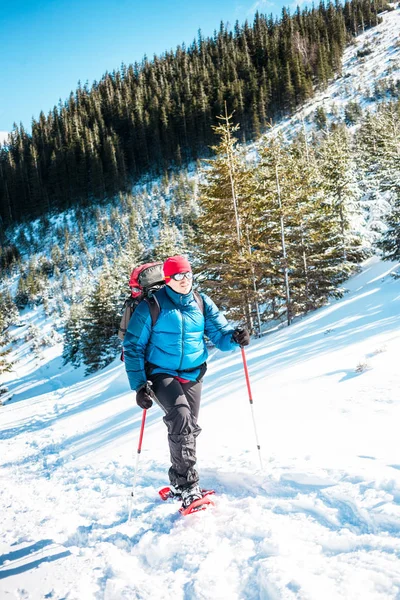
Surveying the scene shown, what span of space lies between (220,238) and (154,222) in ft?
197

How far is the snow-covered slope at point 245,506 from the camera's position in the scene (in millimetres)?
2309

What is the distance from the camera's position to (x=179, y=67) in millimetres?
131500

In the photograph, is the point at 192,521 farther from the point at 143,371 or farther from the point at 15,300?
the point at 15,300

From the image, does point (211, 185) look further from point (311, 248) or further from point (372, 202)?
point (372, 202)

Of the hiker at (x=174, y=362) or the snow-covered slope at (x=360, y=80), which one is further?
the snow-covered slope at (x=360, y=80)

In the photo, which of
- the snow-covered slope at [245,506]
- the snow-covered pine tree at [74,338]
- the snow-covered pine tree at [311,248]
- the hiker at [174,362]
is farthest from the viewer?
the snow-covered pine tree at [74,338]

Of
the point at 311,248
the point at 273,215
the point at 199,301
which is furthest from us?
the point at 311,248

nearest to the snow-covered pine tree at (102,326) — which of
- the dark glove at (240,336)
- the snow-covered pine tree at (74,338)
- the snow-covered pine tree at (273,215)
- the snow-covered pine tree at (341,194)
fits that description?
the snow-covered pine tree at (74,338)

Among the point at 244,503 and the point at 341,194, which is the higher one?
the point at 341,194

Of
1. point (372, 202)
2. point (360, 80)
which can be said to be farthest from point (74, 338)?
point (360, 80)

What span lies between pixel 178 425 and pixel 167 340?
0.77m

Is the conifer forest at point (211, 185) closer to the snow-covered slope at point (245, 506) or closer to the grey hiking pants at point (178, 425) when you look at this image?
the snow-covered slope at point (245, 506)

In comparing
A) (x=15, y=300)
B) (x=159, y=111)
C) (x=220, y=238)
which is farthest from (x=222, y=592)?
(x=159, y=111)

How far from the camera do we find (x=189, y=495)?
10.9 ft
